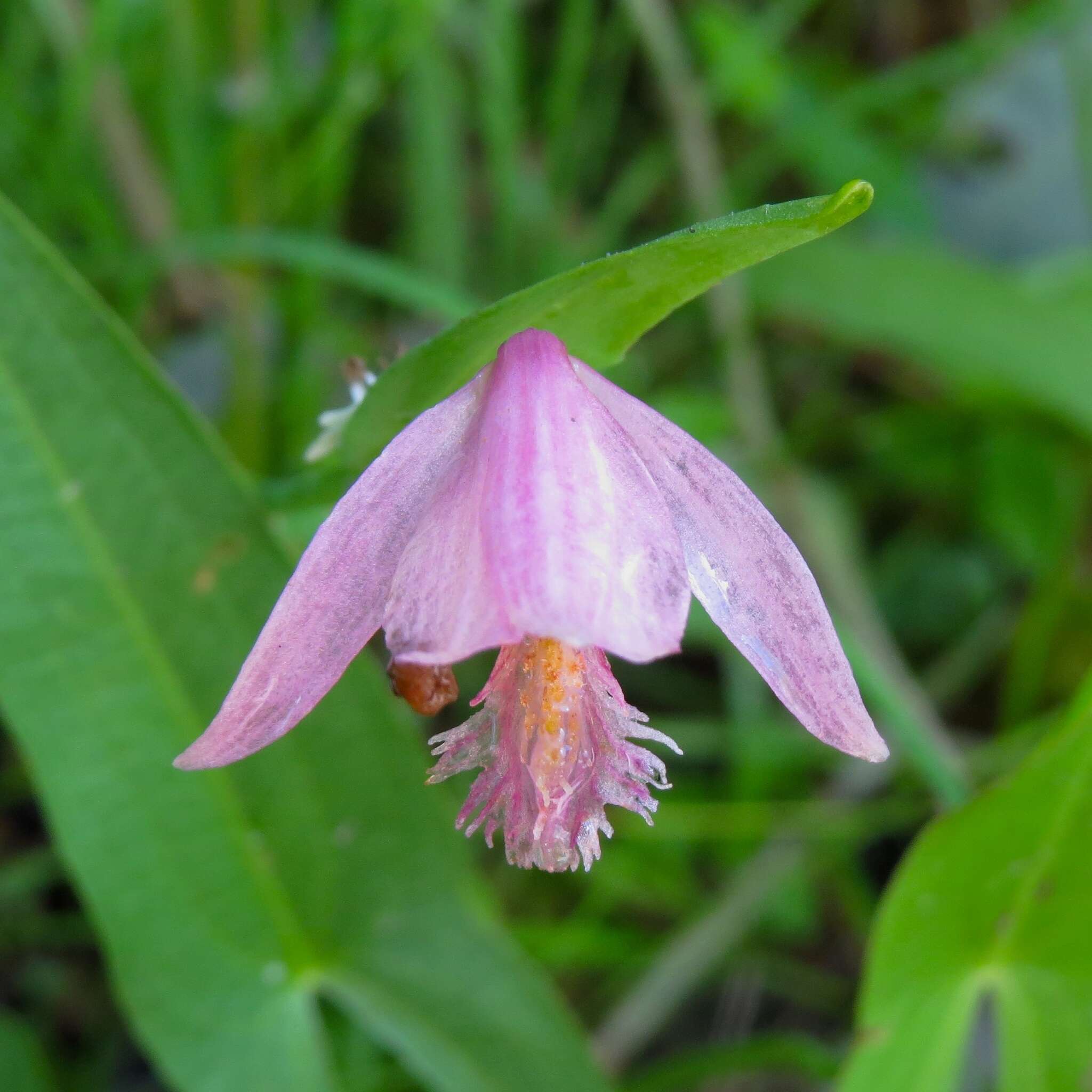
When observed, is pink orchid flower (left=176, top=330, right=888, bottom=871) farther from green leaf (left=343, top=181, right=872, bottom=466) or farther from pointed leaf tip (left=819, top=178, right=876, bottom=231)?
pointed leaf tip (left=819, top=178, right=876, bottom=231)

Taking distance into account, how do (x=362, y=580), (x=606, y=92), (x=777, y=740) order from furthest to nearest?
(x=606, y=92)
(x=777, y=740)
(x=362, y=580)

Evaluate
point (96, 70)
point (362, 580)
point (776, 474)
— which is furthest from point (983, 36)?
point (362, 580)

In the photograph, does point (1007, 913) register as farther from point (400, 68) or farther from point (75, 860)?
point (400, 68)

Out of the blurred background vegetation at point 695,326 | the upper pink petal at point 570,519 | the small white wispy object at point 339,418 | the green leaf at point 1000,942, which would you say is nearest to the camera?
the upper pink petal at point 570,519

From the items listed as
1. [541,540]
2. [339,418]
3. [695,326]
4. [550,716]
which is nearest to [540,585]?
[541,540]

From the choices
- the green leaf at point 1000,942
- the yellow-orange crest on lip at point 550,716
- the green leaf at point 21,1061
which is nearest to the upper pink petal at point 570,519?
the yellow-orange crest on lip at point 550,716

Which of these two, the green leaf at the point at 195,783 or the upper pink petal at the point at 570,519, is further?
the green leaf at the point at 195,783

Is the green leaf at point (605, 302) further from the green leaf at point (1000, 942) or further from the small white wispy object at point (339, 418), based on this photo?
the green leaf at point (1000, 942)
